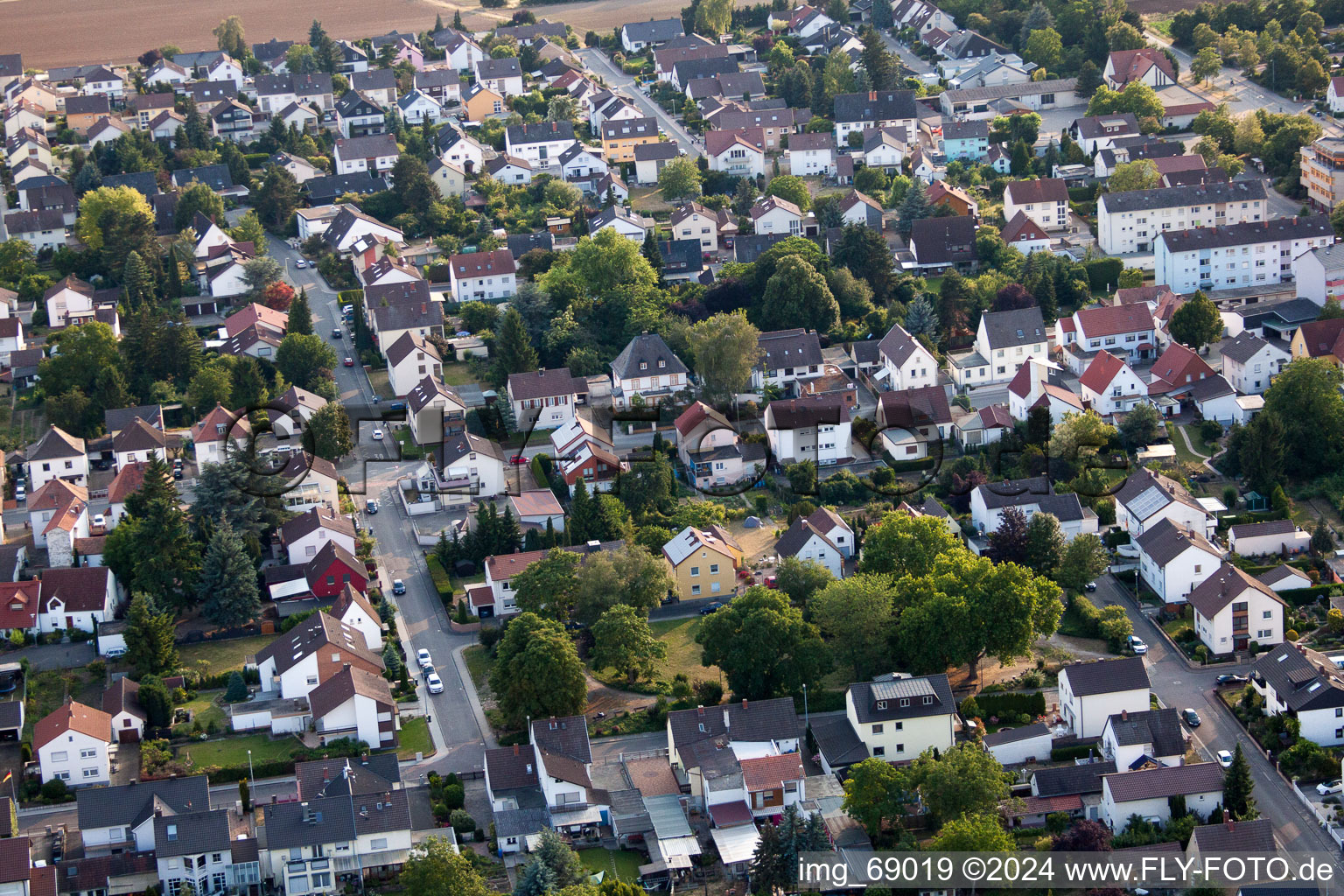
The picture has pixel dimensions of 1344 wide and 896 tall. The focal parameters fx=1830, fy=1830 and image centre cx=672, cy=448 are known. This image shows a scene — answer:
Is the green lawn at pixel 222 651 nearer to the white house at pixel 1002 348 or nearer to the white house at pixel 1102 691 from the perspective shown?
the white house at pixel 1102 691

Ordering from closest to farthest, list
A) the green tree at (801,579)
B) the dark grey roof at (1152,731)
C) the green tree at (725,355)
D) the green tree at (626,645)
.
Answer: the dark grey roof at (1152,731)
the green tree at (626,645)
the green tree at (801,579)
the green tree at (725,355)

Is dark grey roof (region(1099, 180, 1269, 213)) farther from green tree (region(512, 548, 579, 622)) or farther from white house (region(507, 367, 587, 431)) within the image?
green tree (region(512, 548, 579, 622))

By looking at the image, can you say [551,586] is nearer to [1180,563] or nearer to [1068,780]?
[1068,780]

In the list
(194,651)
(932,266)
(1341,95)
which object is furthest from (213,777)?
(1341,95)

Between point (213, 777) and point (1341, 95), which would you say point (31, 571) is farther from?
point (1341, 95)

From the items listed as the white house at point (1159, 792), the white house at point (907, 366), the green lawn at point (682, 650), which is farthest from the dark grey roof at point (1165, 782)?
the white house at point (907, 366)

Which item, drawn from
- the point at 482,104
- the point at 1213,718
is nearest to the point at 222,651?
the point at 1213,718

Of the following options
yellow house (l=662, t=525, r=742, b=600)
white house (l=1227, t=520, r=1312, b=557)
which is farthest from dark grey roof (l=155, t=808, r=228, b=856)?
white house (l=1227, t=520, r=1312, b=557)
